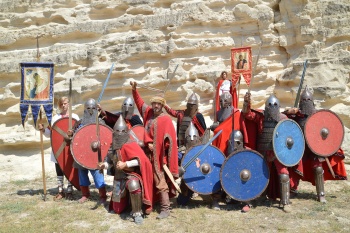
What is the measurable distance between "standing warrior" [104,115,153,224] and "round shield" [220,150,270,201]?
2.98ft

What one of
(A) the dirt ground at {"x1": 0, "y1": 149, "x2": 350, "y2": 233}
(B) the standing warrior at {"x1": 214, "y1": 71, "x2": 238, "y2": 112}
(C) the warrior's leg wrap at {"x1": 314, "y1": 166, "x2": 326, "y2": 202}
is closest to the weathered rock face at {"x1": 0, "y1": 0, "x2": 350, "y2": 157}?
(B) the standing warrior at {"x1": 214, "y1": 71, "x2": 238, "y2": 112}

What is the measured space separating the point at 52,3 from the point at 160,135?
594 cm

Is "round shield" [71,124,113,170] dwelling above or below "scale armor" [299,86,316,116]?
below

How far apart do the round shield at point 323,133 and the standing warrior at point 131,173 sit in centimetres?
209

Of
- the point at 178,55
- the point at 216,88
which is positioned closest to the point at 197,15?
the point at 178,55

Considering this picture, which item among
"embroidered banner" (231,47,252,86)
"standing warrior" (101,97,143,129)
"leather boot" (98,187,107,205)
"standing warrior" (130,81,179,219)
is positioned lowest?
"leather boot" (98,187,107,205)

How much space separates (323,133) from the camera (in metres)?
5.11

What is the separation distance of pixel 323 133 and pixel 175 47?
14.0 ft

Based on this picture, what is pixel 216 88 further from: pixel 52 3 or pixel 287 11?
pixel 52 3

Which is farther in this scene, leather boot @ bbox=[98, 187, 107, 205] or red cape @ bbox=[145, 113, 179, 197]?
leather boot @ bbox=[98, 187, 107, 205]

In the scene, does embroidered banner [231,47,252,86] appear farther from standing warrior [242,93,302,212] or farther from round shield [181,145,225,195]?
round shield [181,145,225,195]

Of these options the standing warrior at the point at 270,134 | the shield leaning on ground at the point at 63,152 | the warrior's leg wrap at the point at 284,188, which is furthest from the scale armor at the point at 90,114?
the warrior's leg wrap at the point at 284,188

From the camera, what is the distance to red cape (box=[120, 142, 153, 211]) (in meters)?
4.59

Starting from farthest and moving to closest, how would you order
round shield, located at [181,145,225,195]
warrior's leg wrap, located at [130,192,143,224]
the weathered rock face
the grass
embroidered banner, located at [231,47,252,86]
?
the weathered rock face, embroidered banner, located at [231,47,252,86], round shield, located at [181,145,225,195], warrior's leg wrap, located at [130,192,143,224], the grass
